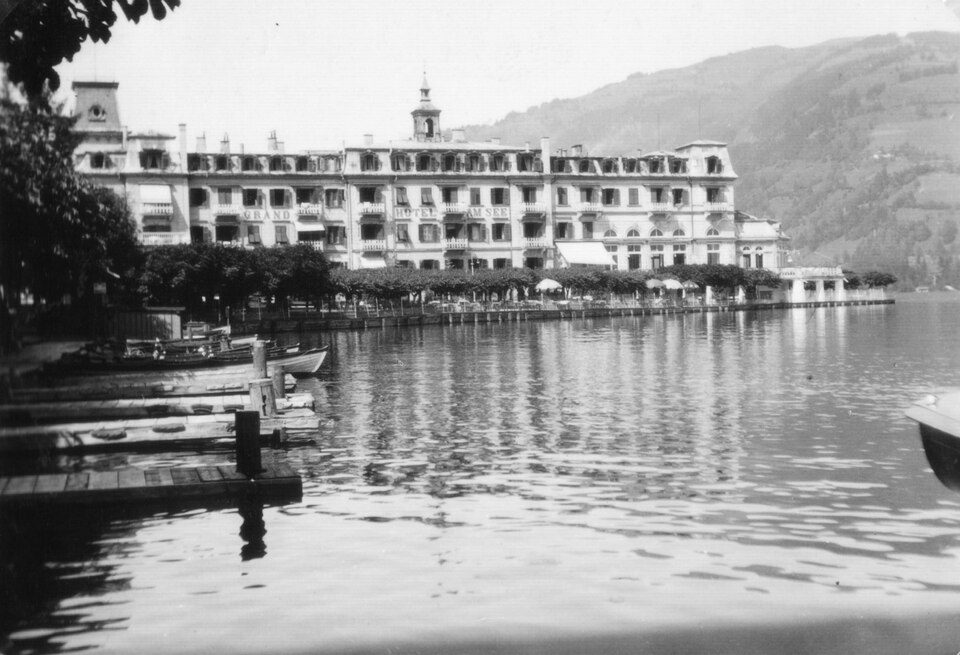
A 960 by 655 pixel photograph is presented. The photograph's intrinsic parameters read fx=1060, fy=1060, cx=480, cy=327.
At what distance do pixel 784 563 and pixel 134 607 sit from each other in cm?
579

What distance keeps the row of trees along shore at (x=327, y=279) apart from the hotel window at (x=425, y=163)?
8468 millimetres

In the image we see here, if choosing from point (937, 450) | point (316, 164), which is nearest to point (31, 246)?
point (937, 450)

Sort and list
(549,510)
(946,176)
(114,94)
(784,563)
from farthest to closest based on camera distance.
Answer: (946,176) → (549,510) → (114,94) → (784,563)

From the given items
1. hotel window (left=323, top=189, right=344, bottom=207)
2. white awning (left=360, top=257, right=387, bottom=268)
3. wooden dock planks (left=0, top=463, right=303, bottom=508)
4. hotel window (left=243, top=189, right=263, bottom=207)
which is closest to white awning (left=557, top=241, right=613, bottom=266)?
white awning (left=360, top=257, right=387, bottom=268)

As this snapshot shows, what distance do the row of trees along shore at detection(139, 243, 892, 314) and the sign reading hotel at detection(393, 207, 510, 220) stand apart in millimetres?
5682

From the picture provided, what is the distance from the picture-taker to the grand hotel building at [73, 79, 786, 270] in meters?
66.4

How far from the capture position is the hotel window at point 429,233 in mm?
71738

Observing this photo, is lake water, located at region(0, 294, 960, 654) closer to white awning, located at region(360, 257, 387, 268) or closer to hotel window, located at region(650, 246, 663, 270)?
white awning, located at region(360, 257, 387, 268)

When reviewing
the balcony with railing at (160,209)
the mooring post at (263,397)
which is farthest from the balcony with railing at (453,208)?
the mooring post at (263,397)

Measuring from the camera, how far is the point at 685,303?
2899 inches

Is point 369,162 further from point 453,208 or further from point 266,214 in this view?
point 266,214

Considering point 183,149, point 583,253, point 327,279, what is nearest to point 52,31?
point 327,279

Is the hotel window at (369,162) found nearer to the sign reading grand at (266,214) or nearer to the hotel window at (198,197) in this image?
the sign reading grand at (266,214)

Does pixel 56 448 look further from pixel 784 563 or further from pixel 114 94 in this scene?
pixel 784 563
